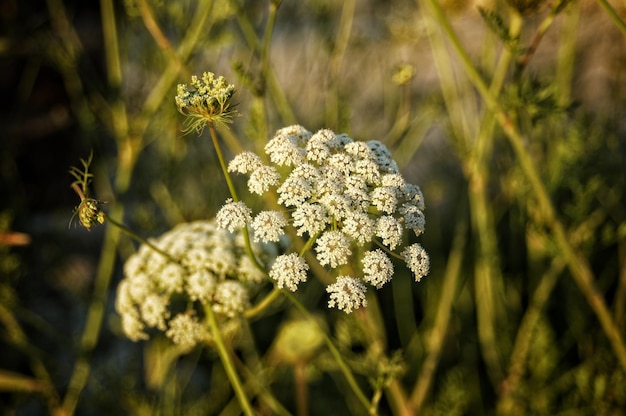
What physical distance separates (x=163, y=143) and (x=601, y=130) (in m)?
1.92

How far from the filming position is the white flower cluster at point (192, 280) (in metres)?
1.38

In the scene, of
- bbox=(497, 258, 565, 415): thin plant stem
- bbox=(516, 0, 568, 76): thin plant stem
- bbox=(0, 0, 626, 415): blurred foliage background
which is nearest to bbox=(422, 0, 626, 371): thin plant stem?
bbox=(0, 0, 626, 415): blurred foliage background

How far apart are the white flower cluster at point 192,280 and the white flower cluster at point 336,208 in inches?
9.7

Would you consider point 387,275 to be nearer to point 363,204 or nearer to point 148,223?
point 363,204

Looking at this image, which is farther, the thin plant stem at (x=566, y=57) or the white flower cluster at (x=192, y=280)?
the thin plant stem at (x=566, y=57)

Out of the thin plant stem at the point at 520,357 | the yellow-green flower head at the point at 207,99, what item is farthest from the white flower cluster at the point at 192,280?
the thin plant stem at the point at 520,357

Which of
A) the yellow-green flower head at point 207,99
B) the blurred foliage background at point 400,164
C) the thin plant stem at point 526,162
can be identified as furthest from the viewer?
the blurred foliage background at point 400,164

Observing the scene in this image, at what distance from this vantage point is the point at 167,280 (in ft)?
4.73

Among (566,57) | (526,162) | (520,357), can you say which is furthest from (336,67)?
(520,357)

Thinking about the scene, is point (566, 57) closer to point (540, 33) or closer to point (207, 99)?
point (540, 33)

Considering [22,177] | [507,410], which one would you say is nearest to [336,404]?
[507,410]

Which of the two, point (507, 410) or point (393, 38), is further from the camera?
point (393, 38)

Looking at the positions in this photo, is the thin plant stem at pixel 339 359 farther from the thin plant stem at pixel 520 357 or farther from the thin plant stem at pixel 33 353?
the thin plant stem at pixel 33 353

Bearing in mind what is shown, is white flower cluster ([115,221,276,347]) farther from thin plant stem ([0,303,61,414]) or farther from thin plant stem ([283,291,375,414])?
thin plant stem ([0,303,61,414])
